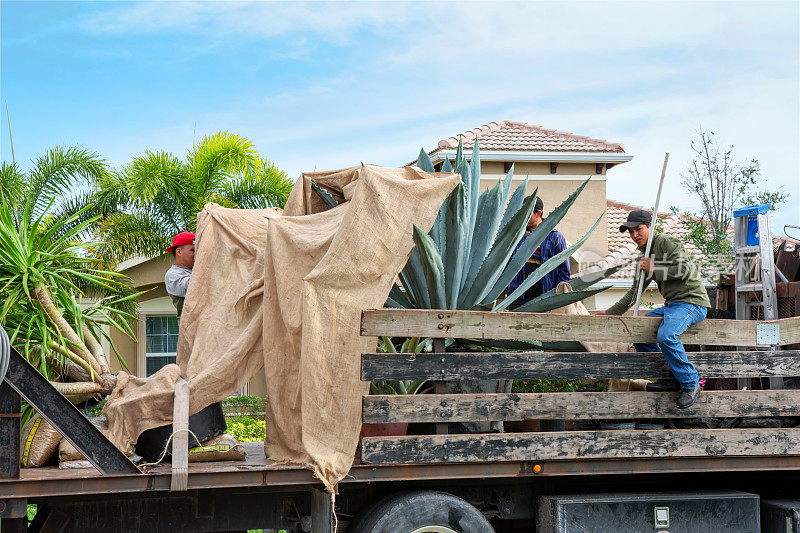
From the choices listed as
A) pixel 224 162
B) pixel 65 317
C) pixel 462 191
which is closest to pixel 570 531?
pixel 462 191

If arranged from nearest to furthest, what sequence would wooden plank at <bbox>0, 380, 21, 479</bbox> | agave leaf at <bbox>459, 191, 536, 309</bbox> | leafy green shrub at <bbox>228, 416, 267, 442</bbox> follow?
wooden plank at <bbox>0, 380, 21, 479</bbox> → agave leaf at <bbox>459, 191, 536, 309</bbox> → leafy green shrub at <bbox>228, 416, 267, 442</bbox>

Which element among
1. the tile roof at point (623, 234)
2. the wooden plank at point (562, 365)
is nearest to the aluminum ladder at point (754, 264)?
the wooden plank at point (562, 365)

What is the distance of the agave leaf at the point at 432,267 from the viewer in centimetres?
434

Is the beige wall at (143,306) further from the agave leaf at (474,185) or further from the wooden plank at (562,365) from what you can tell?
the wooden plank at (562,365)

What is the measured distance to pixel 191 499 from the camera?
443 cm

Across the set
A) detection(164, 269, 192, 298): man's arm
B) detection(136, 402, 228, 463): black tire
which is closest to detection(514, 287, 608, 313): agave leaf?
detection(136, 402, 228, 463): black tire

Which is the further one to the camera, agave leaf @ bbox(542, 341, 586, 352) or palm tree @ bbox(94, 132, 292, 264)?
palm tree @ bbox(94, 132, 292, 264)

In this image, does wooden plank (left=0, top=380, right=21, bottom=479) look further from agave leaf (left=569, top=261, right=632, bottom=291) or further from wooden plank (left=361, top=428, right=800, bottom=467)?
agave leaf (left=569, top=261, right=632, bottom=291)

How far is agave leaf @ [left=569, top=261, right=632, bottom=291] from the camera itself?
16.6ft

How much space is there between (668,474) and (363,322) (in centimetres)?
220

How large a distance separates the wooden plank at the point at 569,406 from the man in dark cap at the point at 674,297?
12 centimetres

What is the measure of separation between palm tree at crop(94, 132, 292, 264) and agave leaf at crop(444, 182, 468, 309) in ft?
34.5

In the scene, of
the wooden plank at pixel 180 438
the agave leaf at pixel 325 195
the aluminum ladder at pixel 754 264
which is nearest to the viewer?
the wooden plank at pixel 180 438

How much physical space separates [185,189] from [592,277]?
11.4 metres
